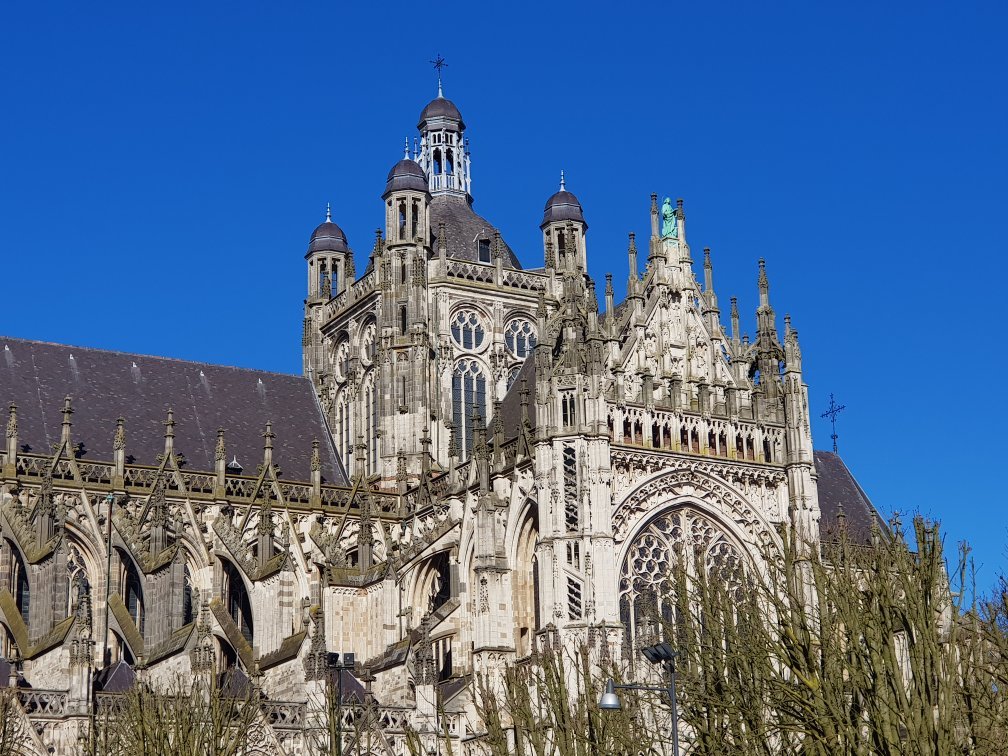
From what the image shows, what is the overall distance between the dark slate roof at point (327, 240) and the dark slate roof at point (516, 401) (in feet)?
37.1

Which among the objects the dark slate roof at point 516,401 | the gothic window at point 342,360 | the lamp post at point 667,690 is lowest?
the lamp post at point 667,690

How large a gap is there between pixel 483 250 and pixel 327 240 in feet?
24.6

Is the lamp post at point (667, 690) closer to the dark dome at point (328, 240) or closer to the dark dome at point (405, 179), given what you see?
the dark dome at point (405, 179)

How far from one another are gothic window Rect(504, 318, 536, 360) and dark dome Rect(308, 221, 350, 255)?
8.85m

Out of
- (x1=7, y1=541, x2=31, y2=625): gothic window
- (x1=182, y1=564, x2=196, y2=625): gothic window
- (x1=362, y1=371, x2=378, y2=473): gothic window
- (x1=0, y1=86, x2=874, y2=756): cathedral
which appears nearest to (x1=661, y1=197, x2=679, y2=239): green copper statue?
(x1=0, y1=86, x2=874, y2=756): cathedral

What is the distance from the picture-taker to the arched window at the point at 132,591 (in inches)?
1938

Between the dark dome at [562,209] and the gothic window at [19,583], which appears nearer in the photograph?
the gothic window at [19,583]

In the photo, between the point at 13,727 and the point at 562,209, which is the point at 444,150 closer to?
the point at 562,209

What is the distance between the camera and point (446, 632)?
47688 millimetres

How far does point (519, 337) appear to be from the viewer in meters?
60.4

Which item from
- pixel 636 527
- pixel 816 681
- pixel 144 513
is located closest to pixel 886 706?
pixel 816 681

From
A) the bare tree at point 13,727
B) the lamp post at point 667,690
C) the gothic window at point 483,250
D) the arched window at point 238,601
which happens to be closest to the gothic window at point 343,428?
the gothic window at point 483,250

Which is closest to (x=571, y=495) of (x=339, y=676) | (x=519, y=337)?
(x=339, y=676)

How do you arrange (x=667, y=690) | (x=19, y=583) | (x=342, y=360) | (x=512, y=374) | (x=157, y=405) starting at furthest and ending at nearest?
(x=342, y=360) → (x=512, y=374) → (x=157, y=405) → (x=19, y=583) → (x=667, y=690)
